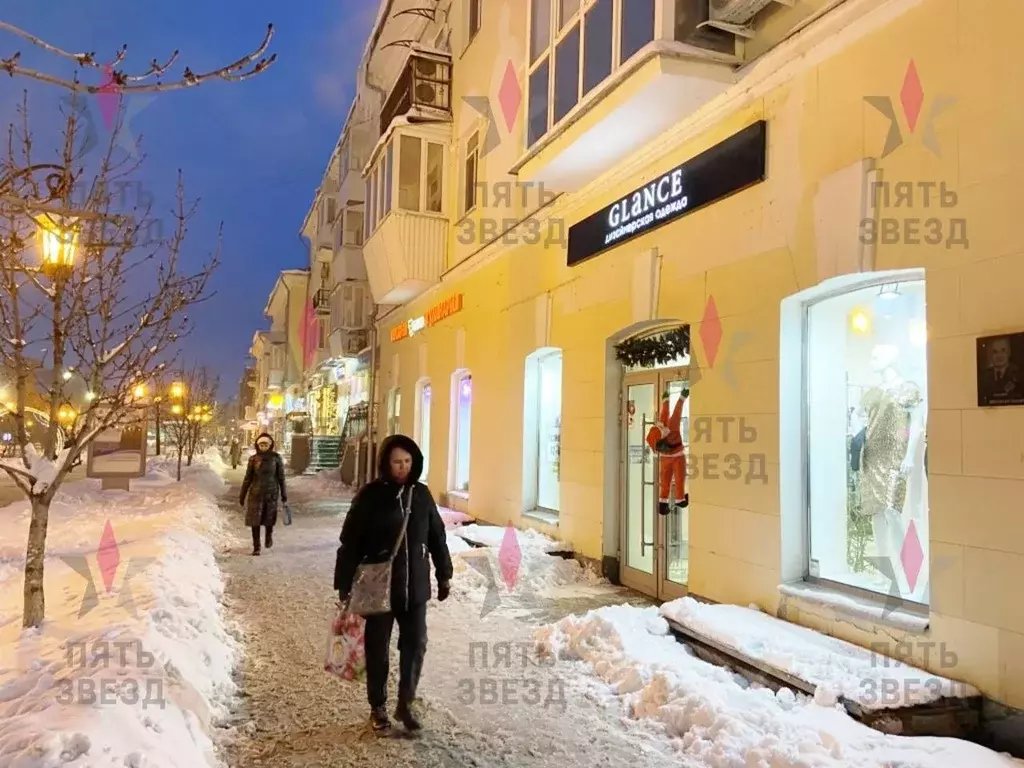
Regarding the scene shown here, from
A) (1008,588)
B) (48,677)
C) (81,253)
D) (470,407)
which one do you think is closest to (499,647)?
(48,677)

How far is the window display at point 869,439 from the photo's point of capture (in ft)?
17.9

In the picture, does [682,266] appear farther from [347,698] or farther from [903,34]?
[347,698]

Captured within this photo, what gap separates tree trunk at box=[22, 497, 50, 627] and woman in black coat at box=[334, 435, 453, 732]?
3085 millimetres

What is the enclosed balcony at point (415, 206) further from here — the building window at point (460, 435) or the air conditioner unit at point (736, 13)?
the air conditioner unit at point (736, 13)

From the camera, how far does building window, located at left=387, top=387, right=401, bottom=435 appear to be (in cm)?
1916

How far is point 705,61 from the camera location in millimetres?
6637

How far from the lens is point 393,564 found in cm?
449

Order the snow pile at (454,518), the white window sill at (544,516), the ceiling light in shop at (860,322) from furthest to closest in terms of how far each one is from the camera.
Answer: the snow pile at (454,518) → the white window sill at (544,516) → the ceiling light in shop at (860,322)

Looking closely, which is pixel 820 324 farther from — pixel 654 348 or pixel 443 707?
pixel 443 707

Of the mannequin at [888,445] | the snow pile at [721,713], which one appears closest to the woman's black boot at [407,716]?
the snow pile at [721,713]

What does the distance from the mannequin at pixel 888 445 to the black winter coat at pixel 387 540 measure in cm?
373

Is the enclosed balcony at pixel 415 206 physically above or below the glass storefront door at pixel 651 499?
above

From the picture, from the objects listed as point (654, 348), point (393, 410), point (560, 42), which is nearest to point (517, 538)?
point (654, 348)

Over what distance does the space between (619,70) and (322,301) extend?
27.2 meters
